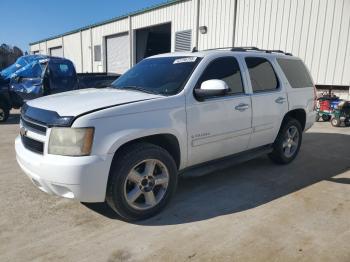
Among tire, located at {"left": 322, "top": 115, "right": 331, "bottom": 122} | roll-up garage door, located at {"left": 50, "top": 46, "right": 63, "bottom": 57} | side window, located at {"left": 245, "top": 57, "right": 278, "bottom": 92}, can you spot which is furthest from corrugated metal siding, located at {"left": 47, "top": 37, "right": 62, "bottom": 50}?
side window, located at {"left": 245, "top": 57, "right": 278, "bottom": 92}

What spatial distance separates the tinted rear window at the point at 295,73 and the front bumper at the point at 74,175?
359 cm

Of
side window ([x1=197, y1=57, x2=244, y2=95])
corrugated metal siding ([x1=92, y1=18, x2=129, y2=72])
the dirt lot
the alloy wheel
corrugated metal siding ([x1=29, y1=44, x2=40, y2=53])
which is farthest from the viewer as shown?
corrugated metal siding ([x1=29, y1=44, x2=40, y2=53])

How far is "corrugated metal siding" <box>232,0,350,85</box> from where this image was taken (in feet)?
34.6

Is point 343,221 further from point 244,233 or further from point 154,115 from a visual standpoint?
point 154,115

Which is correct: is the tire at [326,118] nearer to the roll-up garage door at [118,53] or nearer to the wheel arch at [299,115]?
the wheel arch at [299,115]

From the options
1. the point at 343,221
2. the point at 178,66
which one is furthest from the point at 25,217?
the point at 343,221

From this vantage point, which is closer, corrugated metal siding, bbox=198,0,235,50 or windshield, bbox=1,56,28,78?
windshield, bbox=1,56,28,78

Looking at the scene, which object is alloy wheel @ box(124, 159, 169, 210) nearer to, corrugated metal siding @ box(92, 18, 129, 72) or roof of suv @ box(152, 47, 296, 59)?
roof of suv @ box(152, 47, 296, 59)

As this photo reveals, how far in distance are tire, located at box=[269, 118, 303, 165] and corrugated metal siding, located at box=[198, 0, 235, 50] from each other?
9.13 meters

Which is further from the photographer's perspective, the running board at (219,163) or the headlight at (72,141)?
the running board at (219,163)

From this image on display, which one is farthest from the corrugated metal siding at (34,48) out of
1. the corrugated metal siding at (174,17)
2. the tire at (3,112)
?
the tire at (3,112)

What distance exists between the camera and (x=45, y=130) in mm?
3205

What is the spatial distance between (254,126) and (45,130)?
284 cm

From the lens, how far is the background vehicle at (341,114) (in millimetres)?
9750
